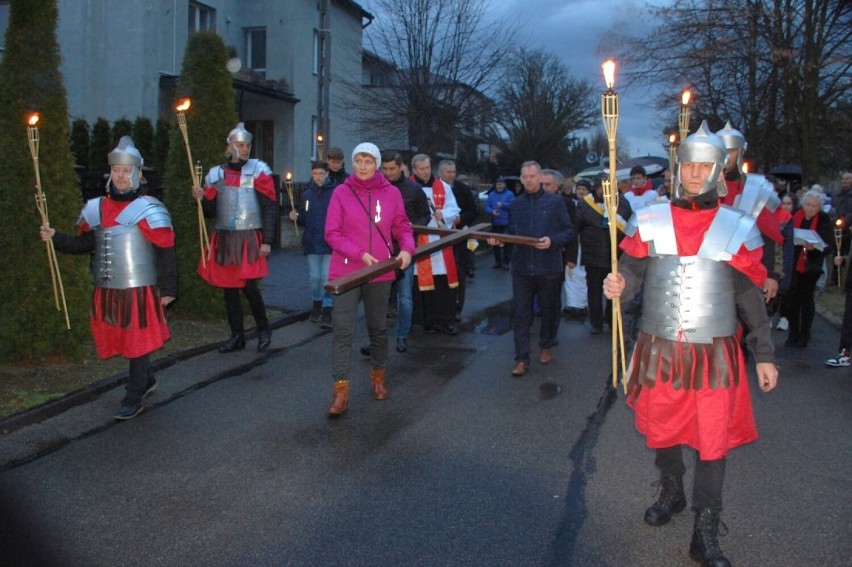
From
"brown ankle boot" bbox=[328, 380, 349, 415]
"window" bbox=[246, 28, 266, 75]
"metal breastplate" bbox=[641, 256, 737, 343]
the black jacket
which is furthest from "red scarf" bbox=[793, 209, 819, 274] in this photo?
"window" bbox=[246, 28, 266, 75]

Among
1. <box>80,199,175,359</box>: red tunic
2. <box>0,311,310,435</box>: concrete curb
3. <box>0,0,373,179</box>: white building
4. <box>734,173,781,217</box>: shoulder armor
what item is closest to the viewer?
<box>0,311,310,435</box>: concrete curb

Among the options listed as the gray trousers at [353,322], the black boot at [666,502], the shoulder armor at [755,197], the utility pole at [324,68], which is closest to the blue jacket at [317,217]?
the gray trousers at [353,322]

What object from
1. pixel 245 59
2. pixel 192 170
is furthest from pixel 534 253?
pixel 245 59

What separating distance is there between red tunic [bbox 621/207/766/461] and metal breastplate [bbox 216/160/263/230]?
4.96 metres

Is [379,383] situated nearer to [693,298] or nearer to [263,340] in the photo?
[263,340]

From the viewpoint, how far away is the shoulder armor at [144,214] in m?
5.96

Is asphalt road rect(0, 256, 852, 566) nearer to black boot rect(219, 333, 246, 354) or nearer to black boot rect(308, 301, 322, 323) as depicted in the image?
black boot rect(219, 333, 246, 354)

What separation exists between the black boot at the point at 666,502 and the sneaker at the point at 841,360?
4.93 m

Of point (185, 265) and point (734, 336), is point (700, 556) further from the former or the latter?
point (185, 265)

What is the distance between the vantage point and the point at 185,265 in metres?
10.0

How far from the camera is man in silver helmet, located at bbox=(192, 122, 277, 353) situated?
8.15 meters

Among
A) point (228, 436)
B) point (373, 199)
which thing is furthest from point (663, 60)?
point (228, 436)

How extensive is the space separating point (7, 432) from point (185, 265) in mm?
4495

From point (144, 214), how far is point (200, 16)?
69.4ft
